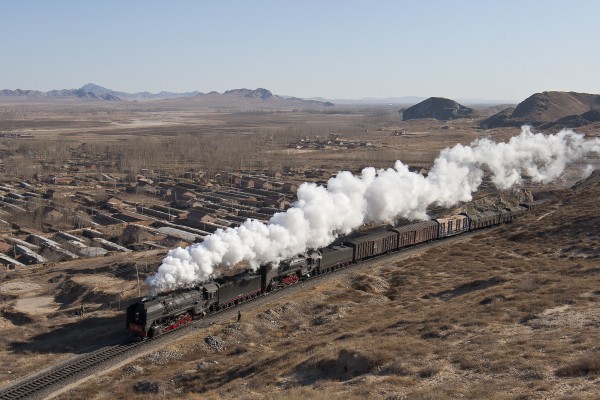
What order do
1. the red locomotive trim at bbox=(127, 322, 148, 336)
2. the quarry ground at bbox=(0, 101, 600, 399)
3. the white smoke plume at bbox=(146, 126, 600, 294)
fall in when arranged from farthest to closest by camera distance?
the white smoke plume at bbox=(146, 126, 600, 294)
the red locomotive trim at bbox=(127, 322, 148, 336)
the quarry ground at bbox=(0, 101, 600, 399)

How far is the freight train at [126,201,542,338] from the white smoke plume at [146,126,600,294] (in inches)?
39.3

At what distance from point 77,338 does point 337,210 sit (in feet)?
90.7

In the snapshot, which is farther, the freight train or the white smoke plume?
the white smoke plume

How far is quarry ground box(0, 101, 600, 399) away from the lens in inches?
1059

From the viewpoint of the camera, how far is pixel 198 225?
98.2 m

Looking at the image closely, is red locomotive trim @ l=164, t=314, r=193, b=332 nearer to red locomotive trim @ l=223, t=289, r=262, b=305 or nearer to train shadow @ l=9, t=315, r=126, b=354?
train shadow @ l=9, t=315, r=126, b=354

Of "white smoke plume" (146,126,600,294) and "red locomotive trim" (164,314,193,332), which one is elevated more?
"white smoke plume" (146,126,600,294)

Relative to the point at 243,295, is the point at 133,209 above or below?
below

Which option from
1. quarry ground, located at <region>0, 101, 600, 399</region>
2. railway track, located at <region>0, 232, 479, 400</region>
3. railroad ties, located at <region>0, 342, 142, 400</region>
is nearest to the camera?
quarry ground, located at <region>0, 101, 600, 399</region>

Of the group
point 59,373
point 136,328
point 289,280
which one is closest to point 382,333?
point 289,280

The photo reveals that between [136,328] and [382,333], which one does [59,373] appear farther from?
[382,333]

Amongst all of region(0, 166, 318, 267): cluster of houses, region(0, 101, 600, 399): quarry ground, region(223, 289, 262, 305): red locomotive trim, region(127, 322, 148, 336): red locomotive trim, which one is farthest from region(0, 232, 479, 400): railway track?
region(0, 166, 318, 267): cluster of houses

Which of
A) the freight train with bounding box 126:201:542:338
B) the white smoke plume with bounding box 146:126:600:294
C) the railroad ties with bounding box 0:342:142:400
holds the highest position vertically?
the white smoke plume with bounding box 146:126:600:294

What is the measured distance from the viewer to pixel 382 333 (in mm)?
35844
